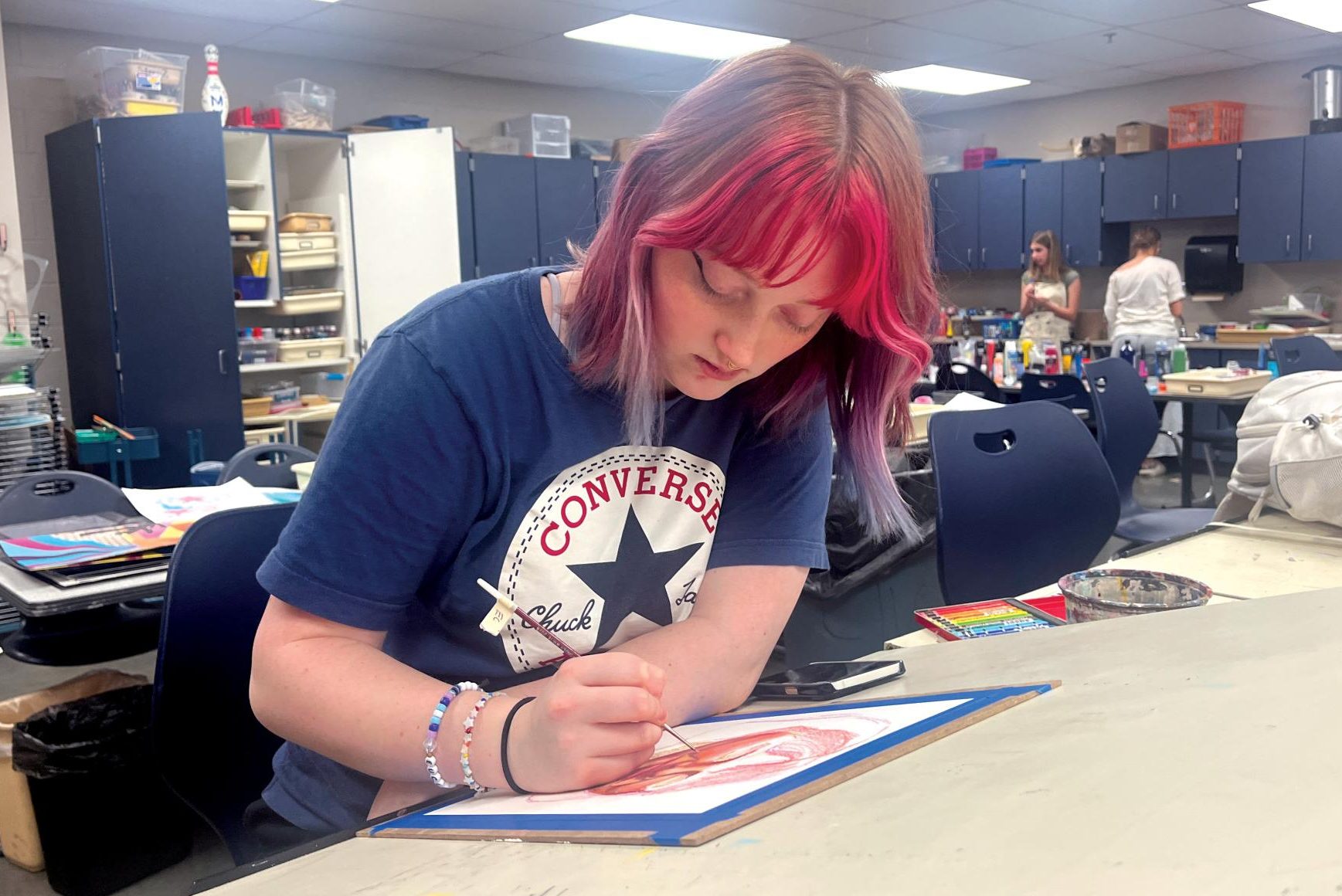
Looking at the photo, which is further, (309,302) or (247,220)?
(309,302)

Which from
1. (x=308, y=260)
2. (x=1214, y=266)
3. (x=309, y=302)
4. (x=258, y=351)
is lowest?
(x=258, y=351)

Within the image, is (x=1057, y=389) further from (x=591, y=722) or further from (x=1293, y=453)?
(x=591, y=722)

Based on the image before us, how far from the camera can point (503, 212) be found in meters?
6.86

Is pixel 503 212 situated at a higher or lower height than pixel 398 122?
lower

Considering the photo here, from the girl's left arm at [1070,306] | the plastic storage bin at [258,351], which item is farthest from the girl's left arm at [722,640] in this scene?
the girl's left arm at [1070,306]

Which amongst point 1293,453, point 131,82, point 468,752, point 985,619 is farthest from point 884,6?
point 468,752

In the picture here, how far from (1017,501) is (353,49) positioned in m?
5.83

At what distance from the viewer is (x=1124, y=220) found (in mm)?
8688

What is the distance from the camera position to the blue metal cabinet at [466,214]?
6621 mm

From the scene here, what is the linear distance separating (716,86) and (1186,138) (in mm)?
8627

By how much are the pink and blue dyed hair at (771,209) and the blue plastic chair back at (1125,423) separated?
2781 millimetres

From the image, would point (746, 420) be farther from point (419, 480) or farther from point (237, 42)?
point (237, 42)

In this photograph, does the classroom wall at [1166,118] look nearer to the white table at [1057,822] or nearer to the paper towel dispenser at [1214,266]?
the paper towel dispenser at [1214,266]

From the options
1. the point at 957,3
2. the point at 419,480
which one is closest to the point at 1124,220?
the point at 957,3
